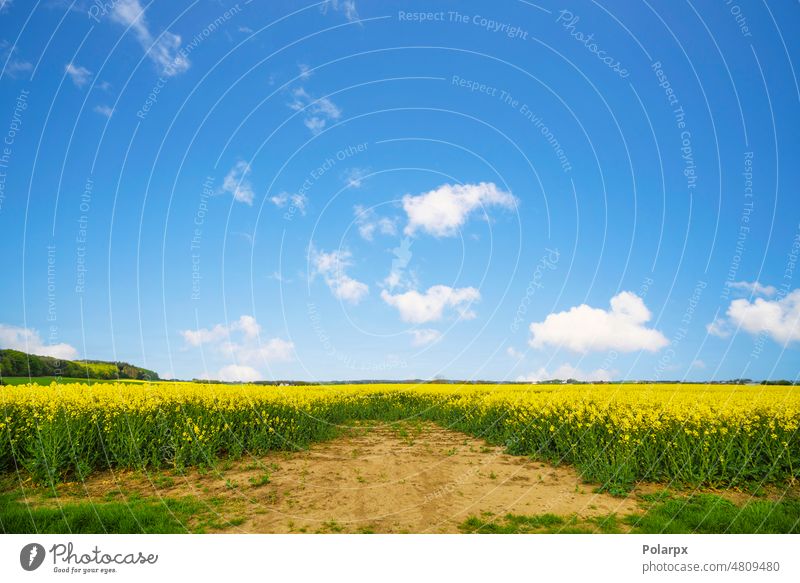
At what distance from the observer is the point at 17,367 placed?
11617 mm

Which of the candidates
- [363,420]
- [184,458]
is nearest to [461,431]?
[363,420]

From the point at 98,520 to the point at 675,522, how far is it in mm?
9550

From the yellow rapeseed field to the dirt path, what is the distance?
81cm

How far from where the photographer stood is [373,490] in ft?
31.0

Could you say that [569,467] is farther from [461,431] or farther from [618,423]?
[461,431]

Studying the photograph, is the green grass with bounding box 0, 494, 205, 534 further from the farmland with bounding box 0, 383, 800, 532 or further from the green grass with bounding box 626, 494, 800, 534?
the green grass with bounding box 626, 494, 800, 534

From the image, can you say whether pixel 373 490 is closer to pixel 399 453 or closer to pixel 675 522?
pixel 399 453

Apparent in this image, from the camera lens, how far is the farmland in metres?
9.30

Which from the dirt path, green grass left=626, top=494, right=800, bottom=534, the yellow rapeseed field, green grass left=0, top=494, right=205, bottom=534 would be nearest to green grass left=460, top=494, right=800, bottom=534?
green grass left=626, top=494, right=800, bottom=534
